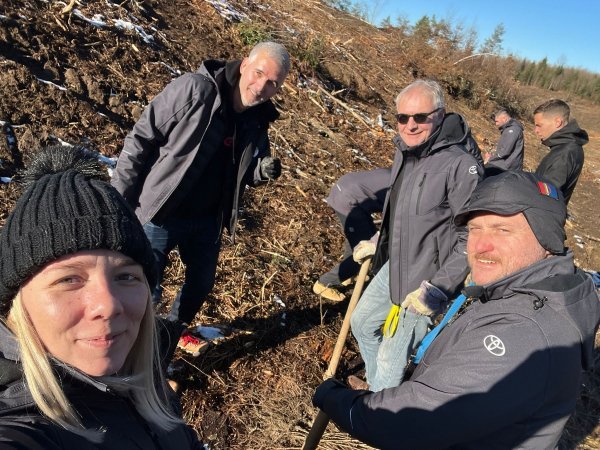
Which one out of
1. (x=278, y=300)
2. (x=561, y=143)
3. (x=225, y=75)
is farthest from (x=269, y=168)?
(x=561, y=143)

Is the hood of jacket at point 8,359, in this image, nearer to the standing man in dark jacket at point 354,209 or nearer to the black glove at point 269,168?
the black glove at point 269,168

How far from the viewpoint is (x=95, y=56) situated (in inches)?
237

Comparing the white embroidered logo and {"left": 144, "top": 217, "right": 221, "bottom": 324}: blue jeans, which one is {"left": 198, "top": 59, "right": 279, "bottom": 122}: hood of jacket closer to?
{"left": 144, "top": 217, "right": 221, "bottom": 324}: blue jeans

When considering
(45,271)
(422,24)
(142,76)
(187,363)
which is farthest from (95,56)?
(422,24)

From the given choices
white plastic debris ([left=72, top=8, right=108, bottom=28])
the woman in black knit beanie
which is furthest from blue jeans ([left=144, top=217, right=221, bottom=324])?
white plastic debris ([left=72, top=8, right=108, bottom=28])

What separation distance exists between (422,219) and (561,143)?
3.56m

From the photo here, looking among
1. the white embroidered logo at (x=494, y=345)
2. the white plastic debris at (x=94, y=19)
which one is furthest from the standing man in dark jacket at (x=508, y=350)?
the white plastic debris at (x=94, y=19)

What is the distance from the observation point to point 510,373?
4.88 ft

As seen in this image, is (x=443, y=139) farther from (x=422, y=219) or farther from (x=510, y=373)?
(x=510, y=373)

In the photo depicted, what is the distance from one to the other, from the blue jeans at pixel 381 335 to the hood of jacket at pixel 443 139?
85 centimetres

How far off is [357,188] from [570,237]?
6.89m

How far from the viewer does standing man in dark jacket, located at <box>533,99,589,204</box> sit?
5.16 m

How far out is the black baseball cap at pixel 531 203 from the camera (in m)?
1.68

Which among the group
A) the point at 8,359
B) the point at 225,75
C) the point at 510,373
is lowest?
the point at 8,359
